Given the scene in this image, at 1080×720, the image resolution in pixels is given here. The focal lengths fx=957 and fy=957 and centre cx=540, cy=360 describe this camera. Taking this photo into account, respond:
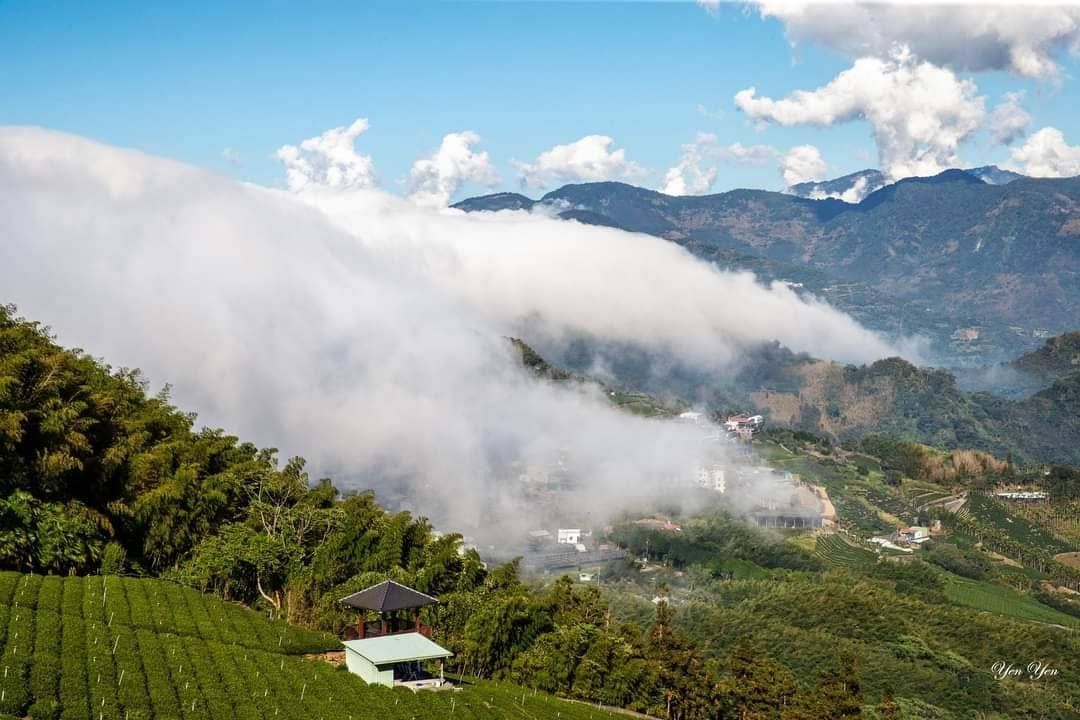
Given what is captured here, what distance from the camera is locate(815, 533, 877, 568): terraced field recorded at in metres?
138

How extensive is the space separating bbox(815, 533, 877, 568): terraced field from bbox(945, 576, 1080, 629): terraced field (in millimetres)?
12234

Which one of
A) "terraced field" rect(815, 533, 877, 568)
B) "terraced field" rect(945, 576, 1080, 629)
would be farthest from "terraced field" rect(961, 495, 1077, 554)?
"terraced field" rect(815, 533, 877, 568)

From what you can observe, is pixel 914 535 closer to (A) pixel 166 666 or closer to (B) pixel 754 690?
(B) pixel 754 690

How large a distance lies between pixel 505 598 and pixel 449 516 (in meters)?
92.8

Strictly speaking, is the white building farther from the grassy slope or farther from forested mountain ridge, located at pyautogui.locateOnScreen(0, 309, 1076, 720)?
the grassy slope

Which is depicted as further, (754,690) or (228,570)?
(754,690)

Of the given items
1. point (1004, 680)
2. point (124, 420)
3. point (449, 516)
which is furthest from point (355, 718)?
point (449, 516)

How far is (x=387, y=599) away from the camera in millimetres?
35625

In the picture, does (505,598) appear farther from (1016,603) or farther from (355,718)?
(1016,603)

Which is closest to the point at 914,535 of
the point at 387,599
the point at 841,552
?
the point at 841,552

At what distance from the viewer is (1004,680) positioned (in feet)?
282

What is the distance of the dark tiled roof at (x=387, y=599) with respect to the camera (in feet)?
116

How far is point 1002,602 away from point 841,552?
25124 mm

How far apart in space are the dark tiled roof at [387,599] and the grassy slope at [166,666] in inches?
99.3
